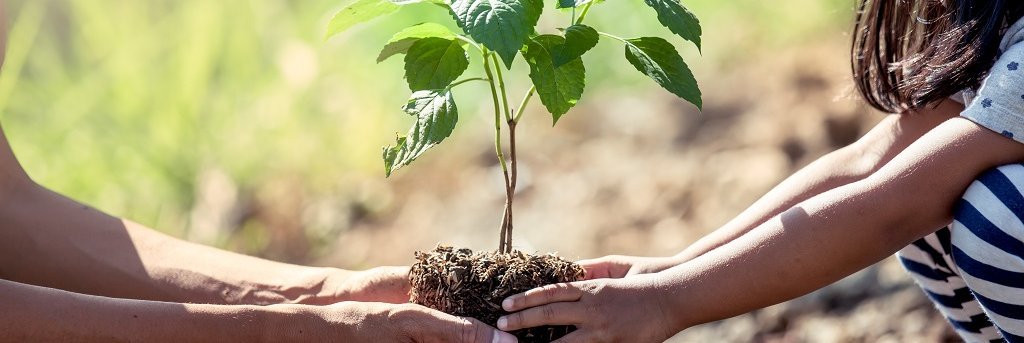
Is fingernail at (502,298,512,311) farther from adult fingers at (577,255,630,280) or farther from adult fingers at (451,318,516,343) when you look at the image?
adult fingers at (577,255,630,280)

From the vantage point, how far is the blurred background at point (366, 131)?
3.34 m

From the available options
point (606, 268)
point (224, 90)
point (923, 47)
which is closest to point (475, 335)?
point (606, 268)

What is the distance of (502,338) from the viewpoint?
1544 millimetres

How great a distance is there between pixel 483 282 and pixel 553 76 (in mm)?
327

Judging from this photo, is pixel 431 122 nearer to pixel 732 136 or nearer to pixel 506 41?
pixel 506 41

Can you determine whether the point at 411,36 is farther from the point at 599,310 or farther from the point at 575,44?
the point at 599,310

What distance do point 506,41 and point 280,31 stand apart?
315cm

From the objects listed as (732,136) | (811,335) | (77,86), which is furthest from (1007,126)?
(77,86)

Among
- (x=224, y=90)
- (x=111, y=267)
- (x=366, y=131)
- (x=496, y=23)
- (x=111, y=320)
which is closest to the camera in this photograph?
(x=496, y=23)

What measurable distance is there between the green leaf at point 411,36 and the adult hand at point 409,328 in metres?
0.38

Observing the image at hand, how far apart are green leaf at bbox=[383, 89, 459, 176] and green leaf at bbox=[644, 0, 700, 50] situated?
0.32m

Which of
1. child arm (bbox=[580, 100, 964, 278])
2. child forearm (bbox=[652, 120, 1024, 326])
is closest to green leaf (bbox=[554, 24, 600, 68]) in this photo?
child forearm (bbox=[652, 120, 1024, 326])

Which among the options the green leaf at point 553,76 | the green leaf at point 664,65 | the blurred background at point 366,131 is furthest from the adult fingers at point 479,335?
the blurred background at point 366,131

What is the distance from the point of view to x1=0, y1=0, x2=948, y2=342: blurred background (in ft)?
10.9
